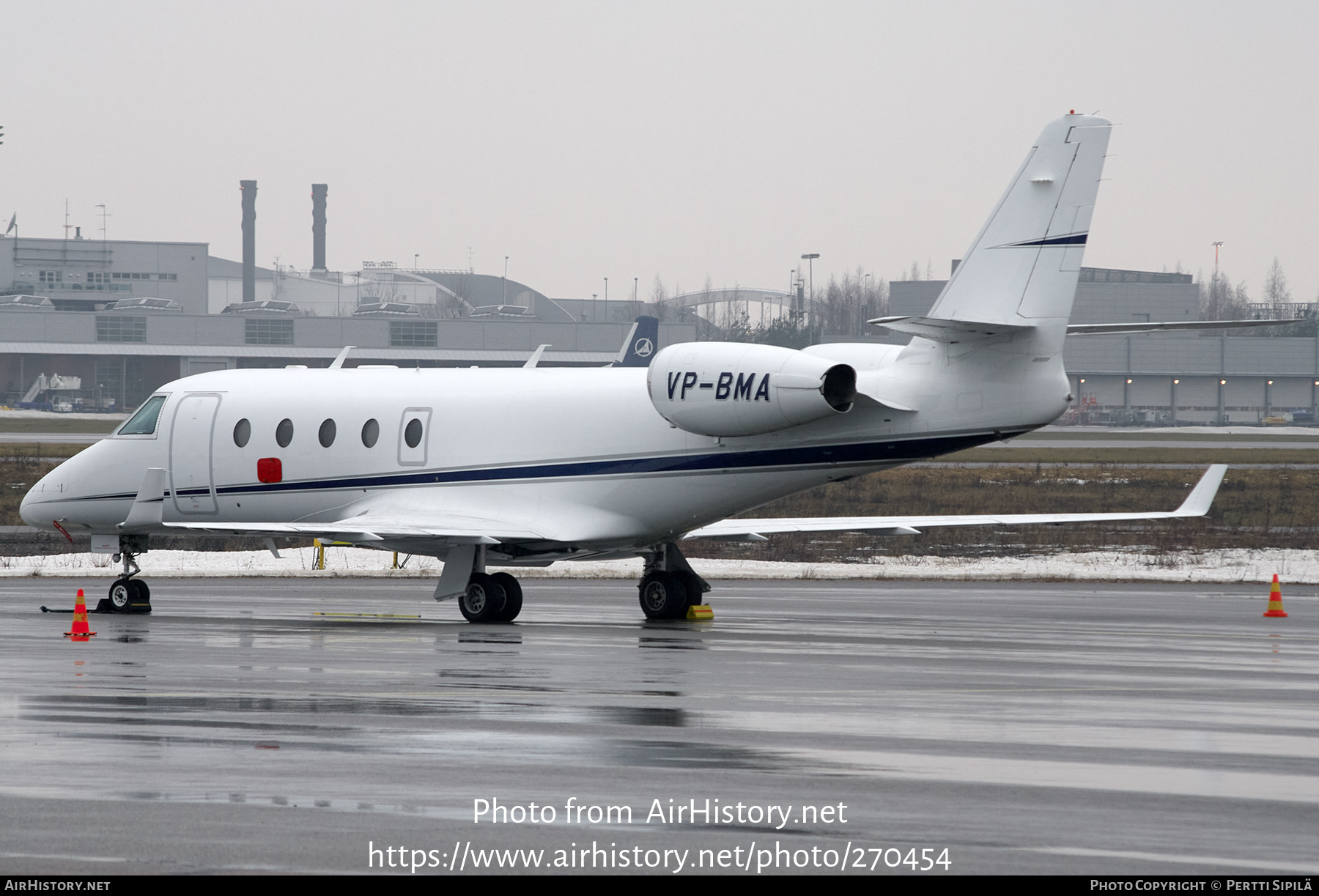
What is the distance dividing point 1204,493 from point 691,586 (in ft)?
26.4

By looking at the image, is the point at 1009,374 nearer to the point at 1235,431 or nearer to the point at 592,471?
the point at 592,471

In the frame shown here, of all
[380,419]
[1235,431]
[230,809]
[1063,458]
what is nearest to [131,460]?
[380,419]

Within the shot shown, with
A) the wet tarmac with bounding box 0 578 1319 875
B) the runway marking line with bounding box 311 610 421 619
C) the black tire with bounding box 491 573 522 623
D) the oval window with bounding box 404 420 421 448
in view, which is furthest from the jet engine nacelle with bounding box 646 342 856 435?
the runway marking line with bounding box 311 610 421 619

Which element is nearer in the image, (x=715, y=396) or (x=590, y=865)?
(x=590, y=865)

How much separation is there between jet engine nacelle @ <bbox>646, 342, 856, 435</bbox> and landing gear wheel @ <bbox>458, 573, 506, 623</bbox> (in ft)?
11.1

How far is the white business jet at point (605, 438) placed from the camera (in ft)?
65.1

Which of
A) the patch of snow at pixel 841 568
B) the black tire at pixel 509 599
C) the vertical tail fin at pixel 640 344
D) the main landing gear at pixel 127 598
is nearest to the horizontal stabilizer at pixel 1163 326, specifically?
the black tire at pixel 509 599

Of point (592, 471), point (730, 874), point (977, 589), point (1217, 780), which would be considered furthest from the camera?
point (977, 589)

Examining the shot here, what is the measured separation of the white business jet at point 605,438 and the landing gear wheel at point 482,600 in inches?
0.9

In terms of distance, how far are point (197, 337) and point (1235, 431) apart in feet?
241

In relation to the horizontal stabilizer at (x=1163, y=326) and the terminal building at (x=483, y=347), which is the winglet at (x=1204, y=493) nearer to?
the horizontal stabilizer at (x=1163, y=326)

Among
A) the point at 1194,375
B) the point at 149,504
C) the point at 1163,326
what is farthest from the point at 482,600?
the point at 1194,375

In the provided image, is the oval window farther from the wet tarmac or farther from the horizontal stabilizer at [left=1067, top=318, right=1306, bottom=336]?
the horizontal stabilizer at [left=1067, top=318, right=1306, bottom=336]

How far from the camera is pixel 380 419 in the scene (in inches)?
947
